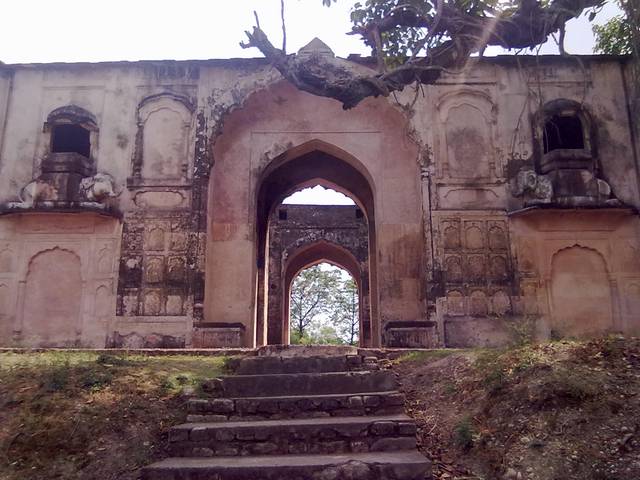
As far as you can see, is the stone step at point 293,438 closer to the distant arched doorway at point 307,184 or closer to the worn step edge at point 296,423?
the worn step edge at point 296,423

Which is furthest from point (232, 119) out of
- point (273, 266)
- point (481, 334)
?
point (273, 266)

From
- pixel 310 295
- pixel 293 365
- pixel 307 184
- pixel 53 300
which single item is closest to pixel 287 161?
pixel 307 184

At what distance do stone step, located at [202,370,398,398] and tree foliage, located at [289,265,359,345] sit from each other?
28135 millimetres

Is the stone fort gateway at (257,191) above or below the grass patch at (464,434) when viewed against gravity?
above

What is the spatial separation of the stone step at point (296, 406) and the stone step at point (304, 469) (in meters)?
0.83

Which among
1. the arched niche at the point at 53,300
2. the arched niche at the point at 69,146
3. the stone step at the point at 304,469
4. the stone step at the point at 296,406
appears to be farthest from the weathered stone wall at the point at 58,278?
the stone step at the point at 304,469

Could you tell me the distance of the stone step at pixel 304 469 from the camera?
422 cm

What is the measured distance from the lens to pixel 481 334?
10406 mm

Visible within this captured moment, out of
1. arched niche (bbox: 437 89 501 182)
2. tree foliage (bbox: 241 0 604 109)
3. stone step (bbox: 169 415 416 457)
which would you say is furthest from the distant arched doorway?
stone step (bbox: 169 415 416 457)

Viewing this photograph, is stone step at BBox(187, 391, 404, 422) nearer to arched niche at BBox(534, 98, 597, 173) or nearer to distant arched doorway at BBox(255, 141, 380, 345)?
distant arched doorway at BBox(255, 141, 380, 345)

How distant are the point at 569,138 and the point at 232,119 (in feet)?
21.4

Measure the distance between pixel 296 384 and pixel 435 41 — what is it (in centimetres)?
472

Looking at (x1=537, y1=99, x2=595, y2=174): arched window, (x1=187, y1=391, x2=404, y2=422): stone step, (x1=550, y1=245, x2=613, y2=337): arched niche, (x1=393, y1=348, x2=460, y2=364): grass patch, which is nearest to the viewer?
(x1=187, y1=391, x2=404, y2=422): stone step

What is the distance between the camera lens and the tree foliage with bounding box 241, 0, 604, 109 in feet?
23.9
